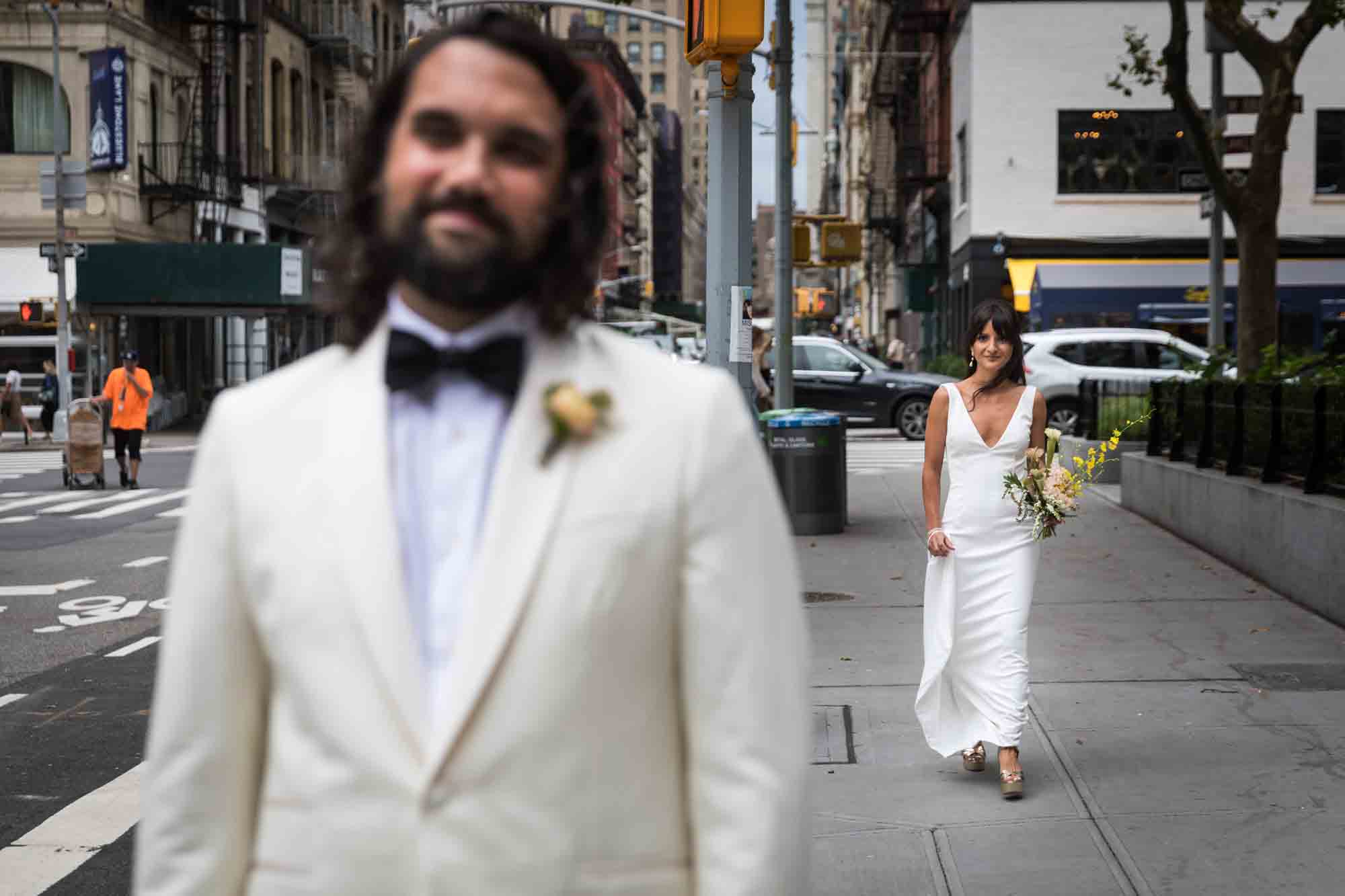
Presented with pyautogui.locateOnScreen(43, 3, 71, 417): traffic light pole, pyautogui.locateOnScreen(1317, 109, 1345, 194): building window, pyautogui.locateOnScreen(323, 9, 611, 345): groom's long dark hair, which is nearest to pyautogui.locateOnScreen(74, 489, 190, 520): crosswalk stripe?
pyautogui.locateOnScreen(43, 3, 71, 417): traffic light pole

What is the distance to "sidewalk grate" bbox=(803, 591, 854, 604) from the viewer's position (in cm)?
1120

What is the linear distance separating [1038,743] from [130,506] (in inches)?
584

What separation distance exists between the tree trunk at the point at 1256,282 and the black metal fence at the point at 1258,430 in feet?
3.06

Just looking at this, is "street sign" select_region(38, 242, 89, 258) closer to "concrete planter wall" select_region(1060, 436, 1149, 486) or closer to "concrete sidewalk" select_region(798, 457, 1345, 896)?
"concrete planter wall" select_region(1060, 436, 1149, 486)

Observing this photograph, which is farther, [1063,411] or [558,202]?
[1063,411]

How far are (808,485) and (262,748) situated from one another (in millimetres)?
12926

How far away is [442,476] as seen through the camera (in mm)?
2082

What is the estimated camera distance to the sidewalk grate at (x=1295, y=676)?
27.0 feet

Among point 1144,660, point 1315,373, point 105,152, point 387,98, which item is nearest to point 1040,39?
point 105,152

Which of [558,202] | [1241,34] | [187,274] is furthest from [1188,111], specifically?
[187,274]

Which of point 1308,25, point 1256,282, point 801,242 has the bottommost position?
point 1256,282

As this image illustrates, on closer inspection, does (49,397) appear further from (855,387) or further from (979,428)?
(979,428)

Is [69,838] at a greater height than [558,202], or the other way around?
[558,202]

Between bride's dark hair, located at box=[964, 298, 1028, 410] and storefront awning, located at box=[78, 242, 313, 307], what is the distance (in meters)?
29.8
